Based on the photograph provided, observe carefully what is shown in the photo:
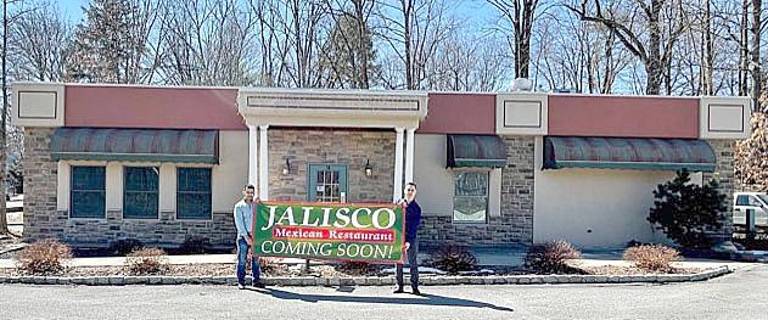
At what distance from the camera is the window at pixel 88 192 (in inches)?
780

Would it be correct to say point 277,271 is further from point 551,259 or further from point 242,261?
point 551,259

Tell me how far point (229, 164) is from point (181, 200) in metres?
1.51

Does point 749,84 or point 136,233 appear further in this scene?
point 749,84

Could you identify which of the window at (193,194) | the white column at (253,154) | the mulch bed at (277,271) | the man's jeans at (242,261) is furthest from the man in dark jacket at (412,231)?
the window at (193,194)

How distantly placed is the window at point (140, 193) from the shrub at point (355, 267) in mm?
6962

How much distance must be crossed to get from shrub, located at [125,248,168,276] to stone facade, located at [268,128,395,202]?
18.0 feet

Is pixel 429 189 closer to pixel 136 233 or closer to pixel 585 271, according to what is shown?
pixel 585 271

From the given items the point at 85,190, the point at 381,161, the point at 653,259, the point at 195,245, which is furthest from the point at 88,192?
the point at 653,259

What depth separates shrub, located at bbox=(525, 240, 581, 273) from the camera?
49.3 feet

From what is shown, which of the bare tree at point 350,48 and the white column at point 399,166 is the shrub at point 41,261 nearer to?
the white column at point 399,166

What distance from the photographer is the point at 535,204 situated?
67.1 feet

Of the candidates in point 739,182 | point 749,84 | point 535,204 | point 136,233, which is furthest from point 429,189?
point 749,84

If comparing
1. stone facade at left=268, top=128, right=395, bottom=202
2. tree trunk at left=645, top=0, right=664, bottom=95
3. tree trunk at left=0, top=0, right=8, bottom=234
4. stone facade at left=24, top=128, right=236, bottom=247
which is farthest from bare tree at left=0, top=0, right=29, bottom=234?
tree trunk at left=645, top=0, right=664, bottom=95

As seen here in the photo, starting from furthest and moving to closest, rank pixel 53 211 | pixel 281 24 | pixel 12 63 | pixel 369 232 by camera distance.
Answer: pixel 281 24 < pixel 12 63 < pixel 53 211 < pixel 369 232
